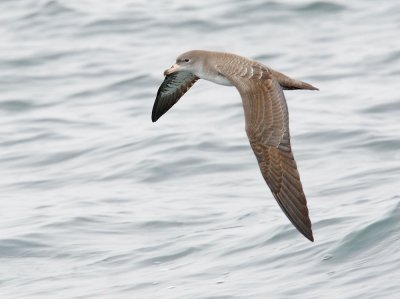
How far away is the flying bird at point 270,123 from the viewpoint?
28.3ft

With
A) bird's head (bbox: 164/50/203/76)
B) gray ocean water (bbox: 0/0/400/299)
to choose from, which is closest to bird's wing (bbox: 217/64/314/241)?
gray ocean water (bbox: 0/0/400/299)

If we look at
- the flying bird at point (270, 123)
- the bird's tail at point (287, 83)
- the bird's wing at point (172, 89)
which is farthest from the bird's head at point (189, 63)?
the bird's tail at point (287, 83)

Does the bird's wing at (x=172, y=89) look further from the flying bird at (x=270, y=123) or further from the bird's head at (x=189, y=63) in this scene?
the flying bird at (x=270, y=123)

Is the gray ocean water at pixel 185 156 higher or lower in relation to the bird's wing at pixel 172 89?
lower

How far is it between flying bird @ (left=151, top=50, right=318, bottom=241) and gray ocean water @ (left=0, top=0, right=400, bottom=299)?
2.32ft

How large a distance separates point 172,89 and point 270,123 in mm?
1913

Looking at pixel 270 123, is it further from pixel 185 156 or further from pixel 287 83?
pixel 185 156

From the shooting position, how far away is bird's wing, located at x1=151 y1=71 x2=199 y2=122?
10519mm

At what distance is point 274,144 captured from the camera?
881 centimetres

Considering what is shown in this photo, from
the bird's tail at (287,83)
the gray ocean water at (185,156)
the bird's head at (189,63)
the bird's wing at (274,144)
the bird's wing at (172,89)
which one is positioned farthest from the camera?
the bird's wing at (172,89)

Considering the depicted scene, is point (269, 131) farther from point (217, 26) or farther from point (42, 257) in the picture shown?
point (217, 26)

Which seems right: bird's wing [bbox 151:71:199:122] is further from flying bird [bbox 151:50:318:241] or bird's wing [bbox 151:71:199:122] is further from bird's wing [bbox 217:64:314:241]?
bird's wing [bbox 217:64:314:241]

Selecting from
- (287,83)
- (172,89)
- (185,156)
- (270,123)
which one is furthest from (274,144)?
(185,156)

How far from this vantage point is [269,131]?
29.0ft
